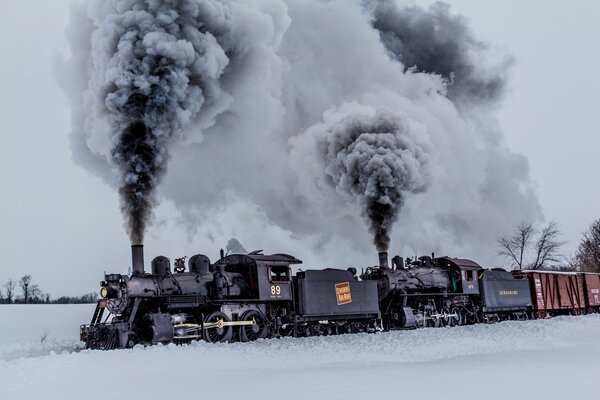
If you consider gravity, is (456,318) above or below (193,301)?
below

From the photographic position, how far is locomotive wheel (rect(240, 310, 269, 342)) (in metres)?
17.3

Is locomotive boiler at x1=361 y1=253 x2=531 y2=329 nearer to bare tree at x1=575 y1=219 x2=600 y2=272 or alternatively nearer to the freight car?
the freight car

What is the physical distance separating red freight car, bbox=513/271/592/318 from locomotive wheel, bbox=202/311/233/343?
19.0 metres

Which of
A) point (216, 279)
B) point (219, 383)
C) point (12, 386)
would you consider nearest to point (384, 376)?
point (219, 383)

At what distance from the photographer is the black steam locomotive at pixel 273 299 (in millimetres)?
15112

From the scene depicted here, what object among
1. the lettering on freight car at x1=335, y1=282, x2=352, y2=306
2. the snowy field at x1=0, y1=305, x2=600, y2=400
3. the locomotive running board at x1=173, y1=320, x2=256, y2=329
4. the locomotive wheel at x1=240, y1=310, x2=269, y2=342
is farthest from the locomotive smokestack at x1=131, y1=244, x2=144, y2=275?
the lettering on freight car at x1=335, y1=282, x2=352, y2=306

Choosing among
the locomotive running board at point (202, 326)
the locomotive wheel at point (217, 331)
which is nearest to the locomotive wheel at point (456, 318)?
the locomotive running board at point (202, 326)

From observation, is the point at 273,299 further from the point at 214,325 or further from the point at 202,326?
the point at 202,326

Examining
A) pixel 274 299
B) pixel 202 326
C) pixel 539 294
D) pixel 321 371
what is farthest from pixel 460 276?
pixel 321 371

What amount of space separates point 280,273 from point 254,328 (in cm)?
212

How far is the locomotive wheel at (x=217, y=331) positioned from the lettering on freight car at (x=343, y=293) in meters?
4.74

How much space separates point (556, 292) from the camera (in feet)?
104

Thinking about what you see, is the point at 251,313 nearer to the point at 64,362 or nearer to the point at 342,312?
the point at 342,312

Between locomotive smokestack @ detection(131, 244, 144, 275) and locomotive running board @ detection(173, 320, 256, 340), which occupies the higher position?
locomotive smokestack @ detection(131, 244, 144, 275)
